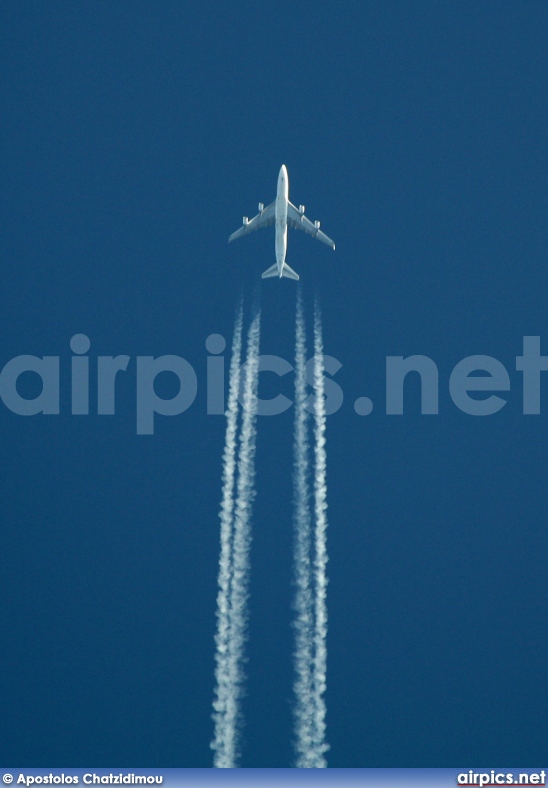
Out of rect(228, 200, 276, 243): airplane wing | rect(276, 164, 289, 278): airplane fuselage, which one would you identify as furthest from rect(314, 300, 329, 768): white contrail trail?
rect(228, 200, 276, 243): airplane wing

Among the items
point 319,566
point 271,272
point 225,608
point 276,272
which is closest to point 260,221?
point 271,272

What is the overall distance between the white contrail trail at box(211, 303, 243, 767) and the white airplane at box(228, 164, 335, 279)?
690 cm

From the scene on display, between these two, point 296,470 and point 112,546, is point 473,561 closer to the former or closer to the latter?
point 296,470

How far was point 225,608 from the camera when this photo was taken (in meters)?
52.2

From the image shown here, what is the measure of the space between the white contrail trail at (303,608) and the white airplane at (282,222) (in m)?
7.77

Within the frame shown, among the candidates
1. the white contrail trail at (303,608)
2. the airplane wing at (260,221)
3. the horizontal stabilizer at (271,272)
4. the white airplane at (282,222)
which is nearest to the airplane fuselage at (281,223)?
the white airplane at (282,222)

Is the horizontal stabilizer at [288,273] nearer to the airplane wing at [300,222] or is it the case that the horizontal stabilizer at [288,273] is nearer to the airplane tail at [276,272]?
the airplane tail at [276,272]

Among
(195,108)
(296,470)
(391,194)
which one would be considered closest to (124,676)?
(296,470)

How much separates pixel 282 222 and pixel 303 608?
22152mm

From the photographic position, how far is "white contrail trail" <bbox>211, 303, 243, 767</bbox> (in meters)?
49.6

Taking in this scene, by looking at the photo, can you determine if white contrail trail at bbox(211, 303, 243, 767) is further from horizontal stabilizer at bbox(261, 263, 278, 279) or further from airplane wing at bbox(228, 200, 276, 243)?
airplane wing at bbox(228, 200, 276, 243)

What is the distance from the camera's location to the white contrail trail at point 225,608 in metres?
49.6

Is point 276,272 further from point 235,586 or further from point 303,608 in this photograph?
point 303,608

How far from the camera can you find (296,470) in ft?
190
